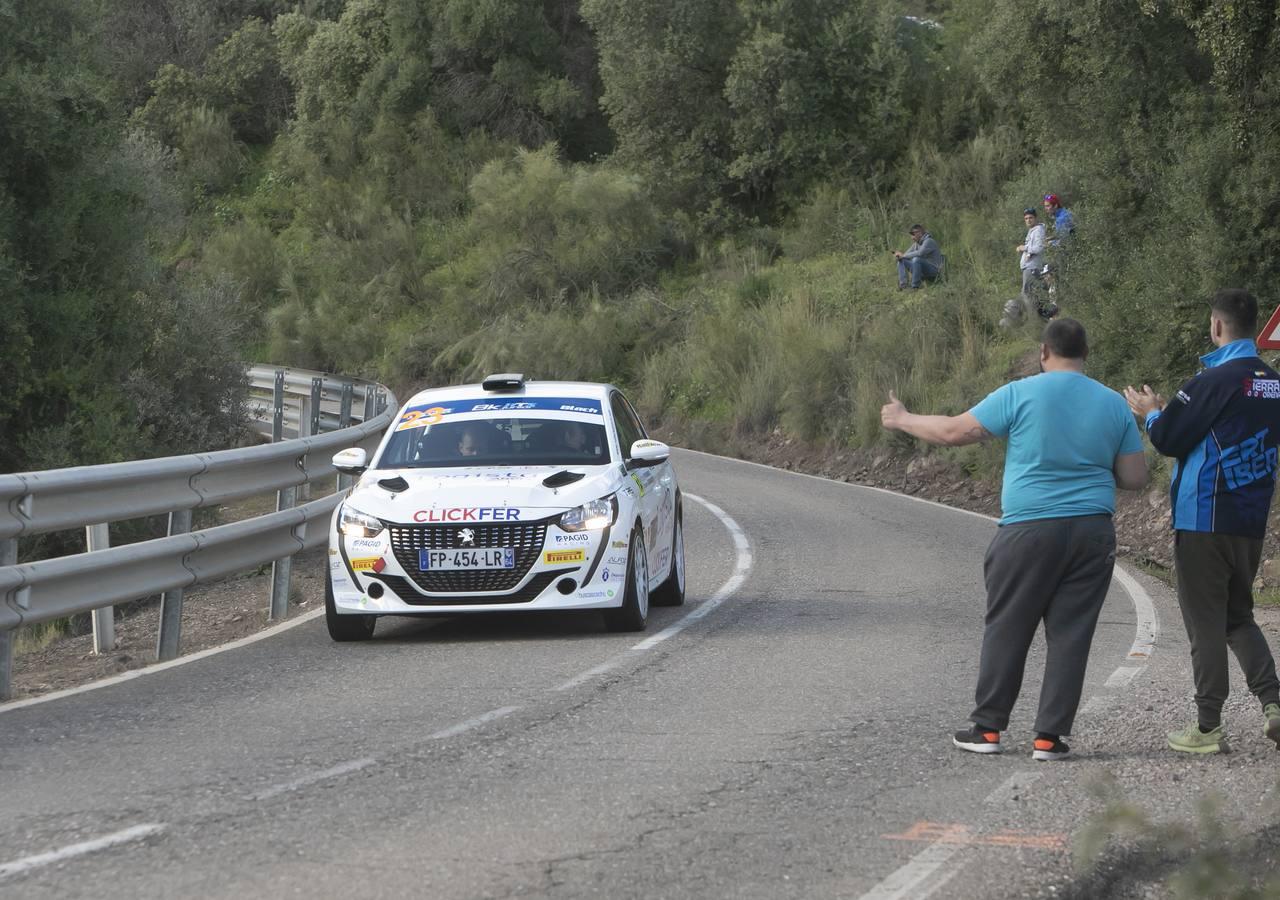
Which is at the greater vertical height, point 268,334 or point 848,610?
point 848,610

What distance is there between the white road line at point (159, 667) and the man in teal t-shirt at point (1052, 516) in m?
4.66

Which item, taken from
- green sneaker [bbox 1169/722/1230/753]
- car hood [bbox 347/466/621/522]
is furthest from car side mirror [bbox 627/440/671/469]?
green sneaker [bbox 1169/722/1230/753]

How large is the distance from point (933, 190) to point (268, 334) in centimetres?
1845

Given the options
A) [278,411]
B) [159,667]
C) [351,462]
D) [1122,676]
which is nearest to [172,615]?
[159,667]

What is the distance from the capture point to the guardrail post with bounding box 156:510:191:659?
1066cm

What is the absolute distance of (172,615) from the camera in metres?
10.8

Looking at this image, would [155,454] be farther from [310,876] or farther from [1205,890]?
[1205,890]

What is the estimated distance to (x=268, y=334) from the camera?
4716 cm

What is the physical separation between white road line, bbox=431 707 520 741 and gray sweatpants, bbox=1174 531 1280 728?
3.12m

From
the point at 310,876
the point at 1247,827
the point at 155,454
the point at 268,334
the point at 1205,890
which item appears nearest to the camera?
the point at 1205,890

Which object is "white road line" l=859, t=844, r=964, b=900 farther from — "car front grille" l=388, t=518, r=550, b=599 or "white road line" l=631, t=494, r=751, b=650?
"car front grille" l=388, t=518, r=550, b=599

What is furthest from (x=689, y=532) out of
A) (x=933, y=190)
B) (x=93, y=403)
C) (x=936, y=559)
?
(x=933, y=190)

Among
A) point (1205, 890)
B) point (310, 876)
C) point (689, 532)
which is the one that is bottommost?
point (689, 532)

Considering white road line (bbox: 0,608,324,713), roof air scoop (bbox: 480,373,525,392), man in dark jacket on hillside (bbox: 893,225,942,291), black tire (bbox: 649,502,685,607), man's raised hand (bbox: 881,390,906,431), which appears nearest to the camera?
man's raised hand (bbox: 881,390,906,431)
